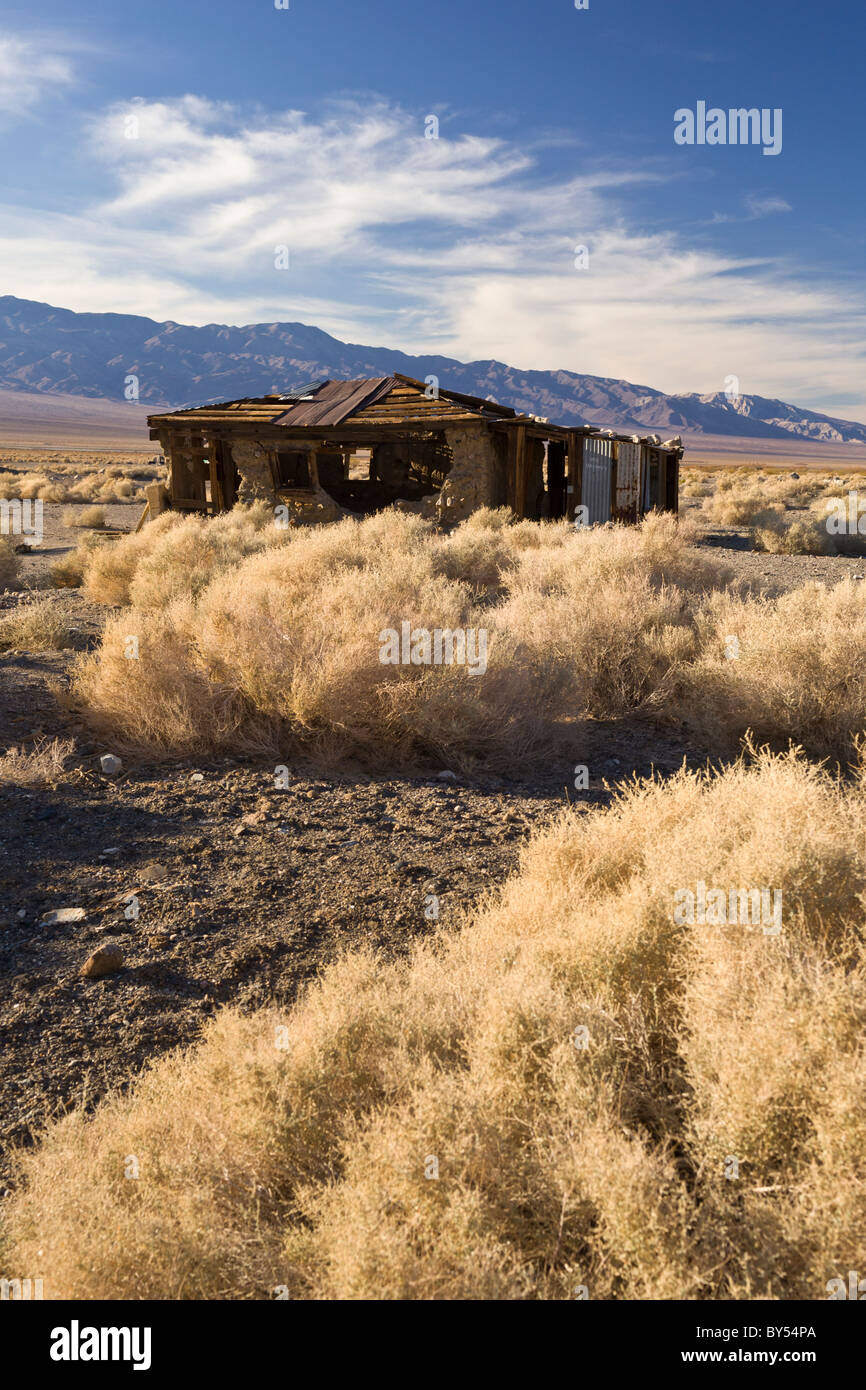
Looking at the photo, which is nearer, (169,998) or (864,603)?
(169,998)

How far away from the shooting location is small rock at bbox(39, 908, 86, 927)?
3703 mm

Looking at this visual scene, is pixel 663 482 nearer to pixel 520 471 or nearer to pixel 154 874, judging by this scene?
pixel 520 471

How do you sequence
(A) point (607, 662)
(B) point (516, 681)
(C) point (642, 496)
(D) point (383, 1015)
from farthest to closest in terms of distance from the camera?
(C) point (642, 496) < (A) point (607, 662) < (B) point (516, 681) < (D) point (383, 1015)

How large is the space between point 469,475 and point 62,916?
12.8 m

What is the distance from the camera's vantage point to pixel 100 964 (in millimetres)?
3344

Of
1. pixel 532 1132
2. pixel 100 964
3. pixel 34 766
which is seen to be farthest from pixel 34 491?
pixel 532 1132

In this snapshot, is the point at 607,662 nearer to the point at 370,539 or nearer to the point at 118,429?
the point at 370,539

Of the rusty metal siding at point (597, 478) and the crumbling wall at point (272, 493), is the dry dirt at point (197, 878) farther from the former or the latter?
the rusty metal siding at point (597, 478)

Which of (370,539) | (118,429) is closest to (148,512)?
(370,539)

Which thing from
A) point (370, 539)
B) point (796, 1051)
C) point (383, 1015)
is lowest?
point (383, 1015)

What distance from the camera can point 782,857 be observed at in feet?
7.88

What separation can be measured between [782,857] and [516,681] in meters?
3.62

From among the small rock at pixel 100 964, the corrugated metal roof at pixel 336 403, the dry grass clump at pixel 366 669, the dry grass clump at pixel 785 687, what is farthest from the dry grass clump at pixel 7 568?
the small rock at pixel 100 964

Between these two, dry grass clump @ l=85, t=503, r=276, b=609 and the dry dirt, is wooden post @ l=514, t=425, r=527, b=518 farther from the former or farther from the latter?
the dry dirt
